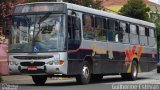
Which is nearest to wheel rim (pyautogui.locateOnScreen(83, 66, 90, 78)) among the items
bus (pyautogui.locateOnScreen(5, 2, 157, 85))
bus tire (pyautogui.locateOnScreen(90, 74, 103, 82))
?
bus (pyautogui.locateOnScreen(5, 2, 157, 85))

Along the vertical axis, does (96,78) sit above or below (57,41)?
below

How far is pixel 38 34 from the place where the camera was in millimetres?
19609

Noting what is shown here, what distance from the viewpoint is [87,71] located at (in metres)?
20.9

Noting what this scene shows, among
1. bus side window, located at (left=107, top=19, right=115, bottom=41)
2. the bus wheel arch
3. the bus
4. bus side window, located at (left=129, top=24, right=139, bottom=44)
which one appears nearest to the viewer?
the bus

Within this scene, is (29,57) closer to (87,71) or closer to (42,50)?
(42,50)

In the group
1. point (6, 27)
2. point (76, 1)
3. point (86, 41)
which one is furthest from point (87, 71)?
point (76, 1)

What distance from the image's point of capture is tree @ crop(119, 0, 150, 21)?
2028 inches

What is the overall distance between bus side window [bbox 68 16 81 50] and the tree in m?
31.8

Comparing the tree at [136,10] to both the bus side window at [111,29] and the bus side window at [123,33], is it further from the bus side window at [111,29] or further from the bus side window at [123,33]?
the bus side window at [111,29]

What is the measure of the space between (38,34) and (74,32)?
57.3 inches

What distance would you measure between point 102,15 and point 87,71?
10.2 ft

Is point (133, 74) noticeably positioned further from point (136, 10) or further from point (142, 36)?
point (136, 10)

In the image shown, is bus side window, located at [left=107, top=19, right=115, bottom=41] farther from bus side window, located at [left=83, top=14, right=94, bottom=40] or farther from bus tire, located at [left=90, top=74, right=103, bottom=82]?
bus tire, located at [left=90, top=74, right=103, bottom=82]

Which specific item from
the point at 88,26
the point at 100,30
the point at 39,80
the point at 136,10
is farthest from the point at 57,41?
the point at 136,10
